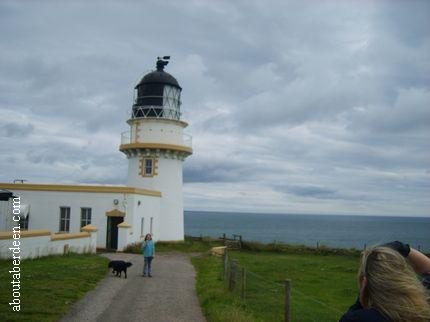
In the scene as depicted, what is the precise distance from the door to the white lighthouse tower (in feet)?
12.9

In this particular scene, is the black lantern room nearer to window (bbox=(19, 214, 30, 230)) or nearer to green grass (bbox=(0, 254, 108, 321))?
window (bbox=(19, 214, 30, 230))

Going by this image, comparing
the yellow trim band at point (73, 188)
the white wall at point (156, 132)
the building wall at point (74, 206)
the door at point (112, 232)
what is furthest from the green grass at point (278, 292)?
the white wall at point (156, 132)

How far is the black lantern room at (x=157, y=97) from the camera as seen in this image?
28.8 m

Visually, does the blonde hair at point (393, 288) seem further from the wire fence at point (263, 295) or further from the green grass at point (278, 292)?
the wire fence at point (263, 295)

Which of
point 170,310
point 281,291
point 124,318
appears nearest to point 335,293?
point 281,291

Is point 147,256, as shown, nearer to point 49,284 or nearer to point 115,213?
point 49,284

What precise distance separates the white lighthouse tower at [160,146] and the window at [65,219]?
5.36m

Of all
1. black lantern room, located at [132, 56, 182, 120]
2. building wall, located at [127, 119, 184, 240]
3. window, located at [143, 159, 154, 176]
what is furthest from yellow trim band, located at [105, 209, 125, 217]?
black lantern room, located at [132, 56, 182, 120]

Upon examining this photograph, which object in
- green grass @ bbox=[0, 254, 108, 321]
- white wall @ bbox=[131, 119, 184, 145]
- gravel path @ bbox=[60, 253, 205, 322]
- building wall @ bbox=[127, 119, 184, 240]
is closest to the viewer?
green grass @ bbox=[0, 254, 108, 321]

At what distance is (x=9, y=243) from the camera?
14672 millimetres

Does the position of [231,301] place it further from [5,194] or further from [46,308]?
[5,194]

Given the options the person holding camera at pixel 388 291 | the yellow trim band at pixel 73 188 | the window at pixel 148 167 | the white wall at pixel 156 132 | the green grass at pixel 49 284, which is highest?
the white wall at pixel 156 132

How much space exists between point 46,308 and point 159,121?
20106 millimetres

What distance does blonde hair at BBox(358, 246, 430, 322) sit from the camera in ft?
7.86
